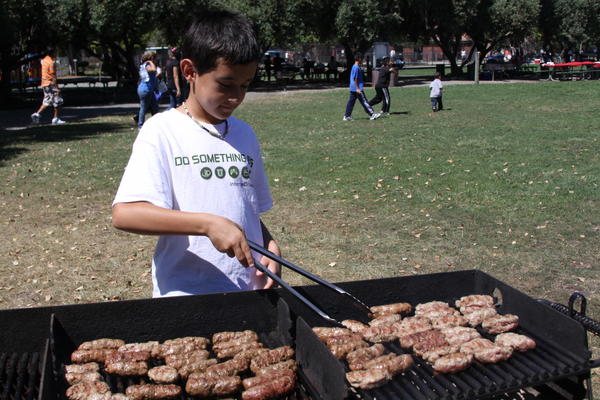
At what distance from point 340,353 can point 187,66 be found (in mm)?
1263

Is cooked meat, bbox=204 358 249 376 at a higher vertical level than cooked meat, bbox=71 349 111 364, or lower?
lower

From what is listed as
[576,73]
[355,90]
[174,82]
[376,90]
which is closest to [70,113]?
[174,82]

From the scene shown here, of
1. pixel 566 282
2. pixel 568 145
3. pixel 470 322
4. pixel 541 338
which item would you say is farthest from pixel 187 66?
pixel 568 145

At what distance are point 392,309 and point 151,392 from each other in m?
1.13

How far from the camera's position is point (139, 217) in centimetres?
224

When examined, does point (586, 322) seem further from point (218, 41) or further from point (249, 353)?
point (218, 41)

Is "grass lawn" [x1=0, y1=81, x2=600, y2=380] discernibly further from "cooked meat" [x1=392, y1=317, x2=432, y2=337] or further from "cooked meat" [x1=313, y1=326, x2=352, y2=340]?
"cooked meat" [x1=313, y1=326, x2=352, y2=340]

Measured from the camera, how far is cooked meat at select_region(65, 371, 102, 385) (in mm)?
2342

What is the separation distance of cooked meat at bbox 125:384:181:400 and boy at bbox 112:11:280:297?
1.35 ft

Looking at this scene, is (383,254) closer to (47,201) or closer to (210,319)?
(210,319)

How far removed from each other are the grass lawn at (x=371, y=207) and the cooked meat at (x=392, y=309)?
258 cm

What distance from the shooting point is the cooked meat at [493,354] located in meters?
2.48

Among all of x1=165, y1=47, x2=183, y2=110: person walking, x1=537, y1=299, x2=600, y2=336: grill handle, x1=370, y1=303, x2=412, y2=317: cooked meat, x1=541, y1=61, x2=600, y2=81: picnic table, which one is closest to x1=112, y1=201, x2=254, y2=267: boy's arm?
x1=370, y1=303, x2=412, y2=317: cooked meat

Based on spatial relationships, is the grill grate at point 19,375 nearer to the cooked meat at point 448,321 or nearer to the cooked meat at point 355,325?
the cooked meat at point 355,325
